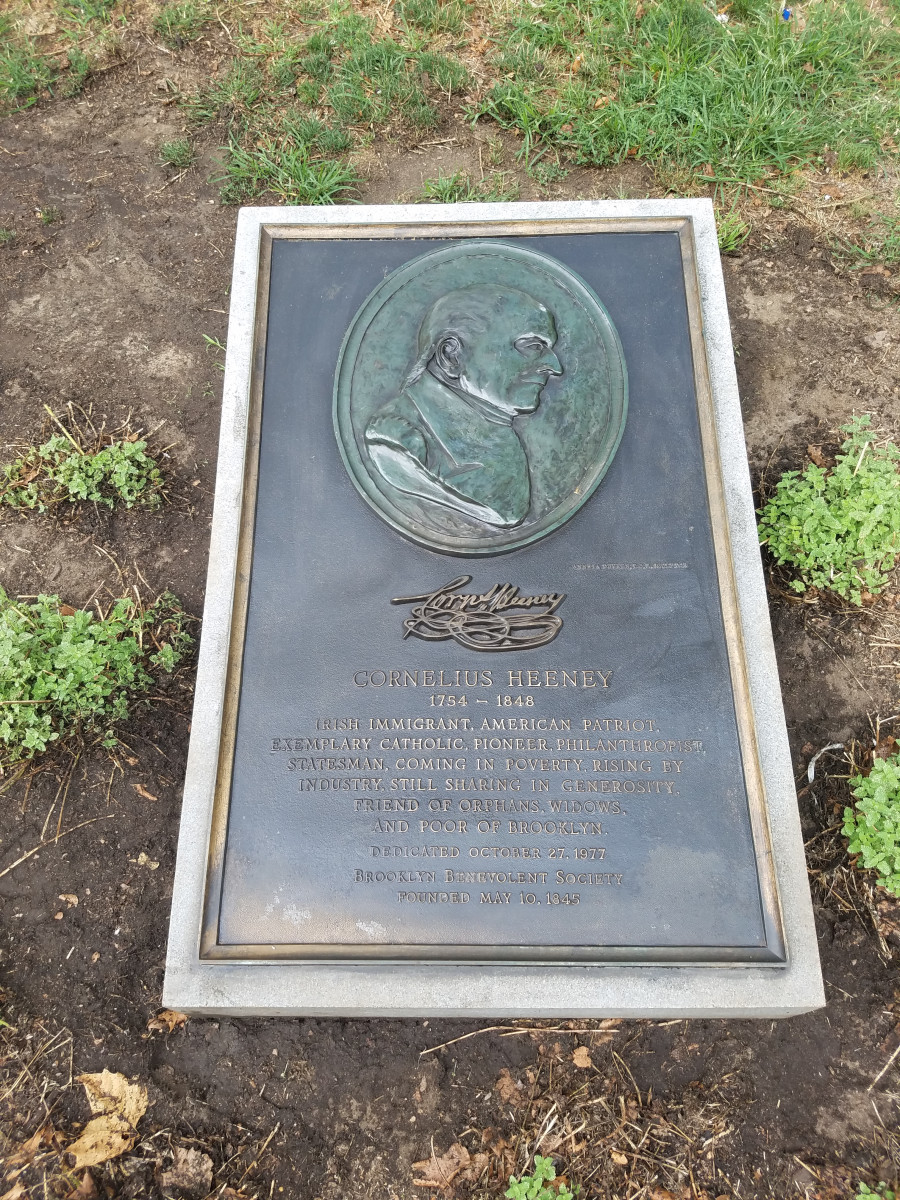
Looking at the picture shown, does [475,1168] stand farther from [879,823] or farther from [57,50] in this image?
[57,50]

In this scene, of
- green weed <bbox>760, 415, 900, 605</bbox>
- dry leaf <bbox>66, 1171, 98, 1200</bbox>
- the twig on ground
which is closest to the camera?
dry leaf <bbox>66, 1171, 98, 1200</bbox>

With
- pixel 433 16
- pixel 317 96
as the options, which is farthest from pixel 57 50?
pixel 433 16

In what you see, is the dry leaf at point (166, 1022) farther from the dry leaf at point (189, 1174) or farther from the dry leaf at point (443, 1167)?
the dry leaf at point (443, 1167)

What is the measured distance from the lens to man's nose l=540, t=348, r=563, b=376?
2721 millimetres

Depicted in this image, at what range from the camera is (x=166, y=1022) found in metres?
2.76

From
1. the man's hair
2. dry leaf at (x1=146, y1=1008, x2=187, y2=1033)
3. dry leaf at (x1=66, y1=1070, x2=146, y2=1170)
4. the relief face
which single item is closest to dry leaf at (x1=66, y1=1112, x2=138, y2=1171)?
dry leaf at (x1=66, y1=1070, x2=146, y2=1170)

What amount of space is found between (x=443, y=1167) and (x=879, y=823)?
2.01 metres

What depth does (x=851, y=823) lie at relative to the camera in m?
2.91

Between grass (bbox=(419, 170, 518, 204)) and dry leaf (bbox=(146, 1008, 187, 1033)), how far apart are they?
406 centimetres

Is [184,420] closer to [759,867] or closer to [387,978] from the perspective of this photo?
[387,978]

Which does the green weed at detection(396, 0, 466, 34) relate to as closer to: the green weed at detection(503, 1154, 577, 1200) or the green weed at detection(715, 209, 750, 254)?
the green weed at detection(715, 209, 750, 254)

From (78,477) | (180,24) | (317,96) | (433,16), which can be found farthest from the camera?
(180,24)

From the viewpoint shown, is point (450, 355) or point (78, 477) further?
point (78, 477)
